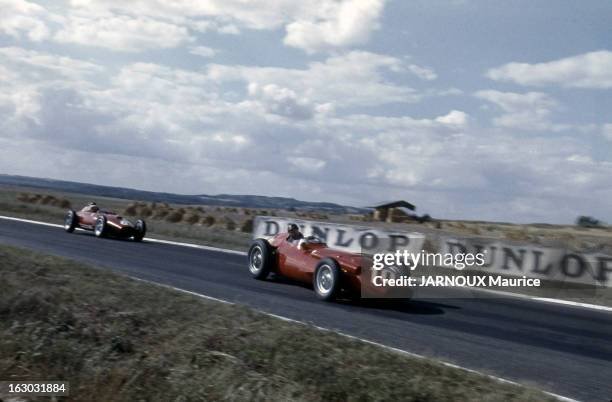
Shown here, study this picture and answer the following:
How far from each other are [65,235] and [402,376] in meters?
19.1

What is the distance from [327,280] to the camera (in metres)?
13.3

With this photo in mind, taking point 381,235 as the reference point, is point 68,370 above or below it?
below

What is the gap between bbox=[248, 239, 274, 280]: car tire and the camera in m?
15.3

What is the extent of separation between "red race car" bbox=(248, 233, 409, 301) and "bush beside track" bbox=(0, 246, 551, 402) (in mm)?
3133

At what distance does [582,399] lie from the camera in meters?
7.54

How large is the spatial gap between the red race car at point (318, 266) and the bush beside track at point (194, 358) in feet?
10.3

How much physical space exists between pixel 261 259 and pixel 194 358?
25.3 ft

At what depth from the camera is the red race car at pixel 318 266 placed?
1302 cm

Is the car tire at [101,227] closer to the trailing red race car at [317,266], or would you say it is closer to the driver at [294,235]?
the trailing red race car at [317,266]

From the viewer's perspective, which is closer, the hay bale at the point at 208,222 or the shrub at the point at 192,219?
the hay bale at the point at 208,222

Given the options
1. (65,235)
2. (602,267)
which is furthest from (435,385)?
(65,235)

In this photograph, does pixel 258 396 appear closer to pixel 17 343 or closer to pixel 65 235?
pixel 17 343

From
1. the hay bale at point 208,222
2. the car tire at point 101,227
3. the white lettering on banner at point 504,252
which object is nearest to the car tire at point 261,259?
the white lettering on banner at point 504,252

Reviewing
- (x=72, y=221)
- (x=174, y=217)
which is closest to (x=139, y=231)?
(x=72, y=221)
